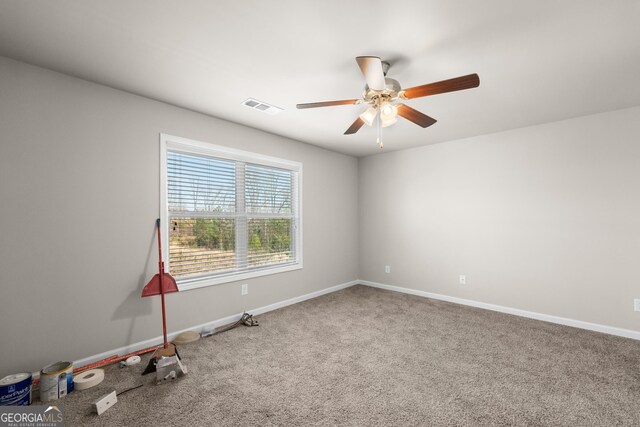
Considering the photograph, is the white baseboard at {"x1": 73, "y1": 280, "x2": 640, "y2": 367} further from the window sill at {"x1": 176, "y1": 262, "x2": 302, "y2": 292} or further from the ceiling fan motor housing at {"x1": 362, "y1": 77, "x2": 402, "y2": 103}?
the ceiling fan motor housing at {"x1": 362, "y1": 77, "x2": 402, "y2": 103}

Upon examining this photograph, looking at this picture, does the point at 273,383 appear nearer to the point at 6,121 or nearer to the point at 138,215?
the point at 138,215

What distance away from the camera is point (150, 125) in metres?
2.93

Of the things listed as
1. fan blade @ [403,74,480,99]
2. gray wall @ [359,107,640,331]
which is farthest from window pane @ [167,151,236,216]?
gray wall @ [359,107,640,331]

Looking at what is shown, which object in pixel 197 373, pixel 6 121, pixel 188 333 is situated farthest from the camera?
pixel 188 333

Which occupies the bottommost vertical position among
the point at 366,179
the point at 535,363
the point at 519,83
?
the point at 535,363

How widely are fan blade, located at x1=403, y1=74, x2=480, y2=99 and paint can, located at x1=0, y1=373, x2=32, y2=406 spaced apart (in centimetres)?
329

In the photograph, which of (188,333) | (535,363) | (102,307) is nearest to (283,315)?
(188,333)

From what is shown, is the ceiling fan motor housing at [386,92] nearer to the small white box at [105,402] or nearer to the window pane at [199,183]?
the window pane at [199,183]

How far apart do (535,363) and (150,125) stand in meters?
4.24

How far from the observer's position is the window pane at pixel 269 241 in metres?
3.92

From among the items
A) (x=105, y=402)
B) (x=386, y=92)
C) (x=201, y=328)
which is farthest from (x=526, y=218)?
(x=105, y=402)

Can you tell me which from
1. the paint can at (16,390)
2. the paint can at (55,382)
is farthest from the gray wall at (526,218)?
the paint can at (16,390)

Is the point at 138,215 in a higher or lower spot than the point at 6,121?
lower

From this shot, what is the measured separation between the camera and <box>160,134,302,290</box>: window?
3170mm
